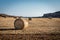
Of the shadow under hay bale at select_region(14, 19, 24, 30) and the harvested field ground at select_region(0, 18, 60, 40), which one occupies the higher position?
the shadow under hay bale at select_region(14, 19, 24, 30)

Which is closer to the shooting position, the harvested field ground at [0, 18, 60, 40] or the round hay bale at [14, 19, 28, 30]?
the harvested field ground at [0, 18, 60, 40]

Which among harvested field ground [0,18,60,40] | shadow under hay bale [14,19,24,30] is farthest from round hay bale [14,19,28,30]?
harvested field ground [0,18,60,40]

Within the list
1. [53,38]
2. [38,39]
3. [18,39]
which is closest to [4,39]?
[18,39]

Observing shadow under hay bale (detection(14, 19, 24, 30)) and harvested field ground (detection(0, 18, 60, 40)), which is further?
shadow under hay bale (detection(14, 19, 24, 30))

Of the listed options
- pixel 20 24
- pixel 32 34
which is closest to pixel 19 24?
pixel 20 24

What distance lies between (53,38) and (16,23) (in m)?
5.47

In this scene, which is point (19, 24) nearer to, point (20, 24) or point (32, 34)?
point (20, 24)

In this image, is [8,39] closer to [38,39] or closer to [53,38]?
[38,39]

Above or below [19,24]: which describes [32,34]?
below

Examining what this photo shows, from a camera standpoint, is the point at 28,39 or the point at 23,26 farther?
the point at 23,26

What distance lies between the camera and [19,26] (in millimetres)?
12914

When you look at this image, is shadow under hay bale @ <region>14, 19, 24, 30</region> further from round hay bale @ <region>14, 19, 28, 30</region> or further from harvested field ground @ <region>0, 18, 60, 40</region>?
harvested field ground @ <region>0, 18, 60, 40</region>

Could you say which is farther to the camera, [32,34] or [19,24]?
[19,24]

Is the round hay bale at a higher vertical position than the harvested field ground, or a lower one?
higher
